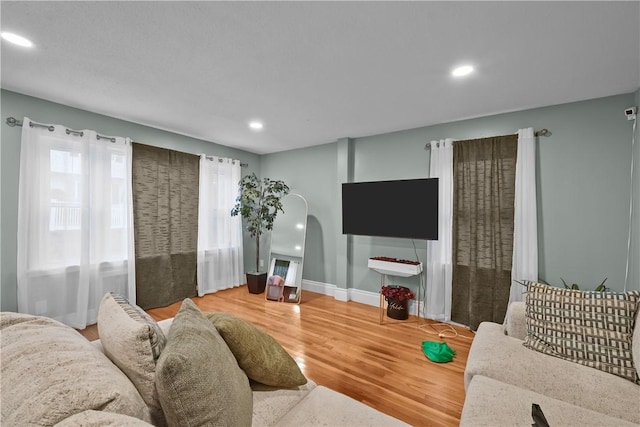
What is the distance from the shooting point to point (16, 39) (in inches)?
74.0

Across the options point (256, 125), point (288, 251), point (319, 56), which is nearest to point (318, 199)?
Result: point (288, 251)

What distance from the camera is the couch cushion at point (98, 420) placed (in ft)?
1.85

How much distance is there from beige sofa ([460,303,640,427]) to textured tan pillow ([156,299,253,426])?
1021 mm

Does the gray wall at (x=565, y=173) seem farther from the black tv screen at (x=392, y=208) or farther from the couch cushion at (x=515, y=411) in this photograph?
the couch cushion at (x=515, y=411)

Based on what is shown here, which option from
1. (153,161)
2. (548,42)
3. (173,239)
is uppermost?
(548,42)

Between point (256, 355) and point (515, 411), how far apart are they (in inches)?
47.1

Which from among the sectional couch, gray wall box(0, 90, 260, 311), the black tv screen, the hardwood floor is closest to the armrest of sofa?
the sectional couch

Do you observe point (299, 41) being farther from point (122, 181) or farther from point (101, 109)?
point (122, 181)

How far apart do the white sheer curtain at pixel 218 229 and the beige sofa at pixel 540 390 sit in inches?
155

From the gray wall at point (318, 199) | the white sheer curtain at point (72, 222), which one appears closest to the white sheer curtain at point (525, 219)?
the gray wall at point (318, 199)

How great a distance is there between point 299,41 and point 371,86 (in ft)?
2.94

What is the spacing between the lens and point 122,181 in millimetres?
3508

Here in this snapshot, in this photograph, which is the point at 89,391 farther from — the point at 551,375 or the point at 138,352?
the point at 551,375

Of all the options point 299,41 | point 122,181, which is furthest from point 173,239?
point 299,41
